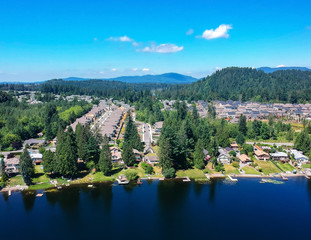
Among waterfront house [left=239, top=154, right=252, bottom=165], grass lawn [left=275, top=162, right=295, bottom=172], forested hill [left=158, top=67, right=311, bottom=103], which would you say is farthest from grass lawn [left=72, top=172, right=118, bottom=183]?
forested hill [left=158, top=67, right=311, bottom=103]

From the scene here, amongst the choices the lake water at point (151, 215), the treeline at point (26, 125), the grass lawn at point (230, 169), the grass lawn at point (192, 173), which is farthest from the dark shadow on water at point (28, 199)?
the grass lawn at point (230, 169)

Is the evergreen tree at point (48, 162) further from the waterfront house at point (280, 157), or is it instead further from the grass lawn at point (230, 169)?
the waterfront house at point (280, 157)

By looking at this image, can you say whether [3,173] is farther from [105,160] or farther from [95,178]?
[105,160]

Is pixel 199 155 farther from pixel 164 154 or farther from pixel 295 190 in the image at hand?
pixel 295 190

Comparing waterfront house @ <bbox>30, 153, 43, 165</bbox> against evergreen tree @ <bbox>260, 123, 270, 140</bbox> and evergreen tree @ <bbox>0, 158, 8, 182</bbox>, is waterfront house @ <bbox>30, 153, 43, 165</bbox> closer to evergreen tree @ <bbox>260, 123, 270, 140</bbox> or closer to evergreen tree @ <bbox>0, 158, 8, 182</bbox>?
evergreen tree @ <bbox>0, 158, 8, 182</bbox>

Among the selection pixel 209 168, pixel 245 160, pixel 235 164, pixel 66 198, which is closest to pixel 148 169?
pixel 209 168

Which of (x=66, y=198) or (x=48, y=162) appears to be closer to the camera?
(x=66, y=198)
